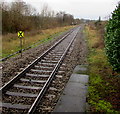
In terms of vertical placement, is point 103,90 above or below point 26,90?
below

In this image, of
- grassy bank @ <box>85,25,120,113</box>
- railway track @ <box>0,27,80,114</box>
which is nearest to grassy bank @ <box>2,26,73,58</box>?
railway track @ <box>0,27,80,114</box>

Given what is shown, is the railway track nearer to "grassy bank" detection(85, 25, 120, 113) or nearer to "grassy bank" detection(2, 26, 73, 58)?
"grassy bank" detection(85, 25, 120, 113)

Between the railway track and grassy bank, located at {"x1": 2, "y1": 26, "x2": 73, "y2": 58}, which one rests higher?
grassy bank, located at {"x1": 2, "y1": 26, "x2": 73, "y2": 58}

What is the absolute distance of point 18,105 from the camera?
5.16 metres

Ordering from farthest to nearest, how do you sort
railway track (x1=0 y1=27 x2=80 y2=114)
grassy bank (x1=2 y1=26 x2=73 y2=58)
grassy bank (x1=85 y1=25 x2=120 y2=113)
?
grassy bank (x1=2 y1=26 x2=73 y2=58) → grassy bank (x1=85 y1=25 x2=120 y2=113) → railway track (x1=0 y1=27 x2=80 y2=114)

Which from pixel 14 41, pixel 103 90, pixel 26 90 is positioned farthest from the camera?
pixel 14 41

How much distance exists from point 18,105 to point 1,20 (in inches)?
977

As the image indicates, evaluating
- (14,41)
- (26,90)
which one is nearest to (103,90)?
(26,90)

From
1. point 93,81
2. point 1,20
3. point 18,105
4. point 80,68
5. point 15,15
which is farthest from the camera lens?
point 15,15

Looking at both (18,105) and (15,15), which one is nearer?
(18,105)

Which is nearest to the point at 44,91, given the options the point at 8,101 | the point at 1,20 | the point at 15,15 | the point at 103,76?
the point at 8,101

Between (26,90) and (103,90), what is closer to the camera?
(26,90)

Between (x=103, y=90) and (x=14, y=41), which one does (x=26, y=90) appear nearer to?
(x=103, y=90)

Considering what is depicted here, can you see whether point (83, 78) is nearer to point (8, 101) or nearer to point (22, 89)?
point (22, 89)
